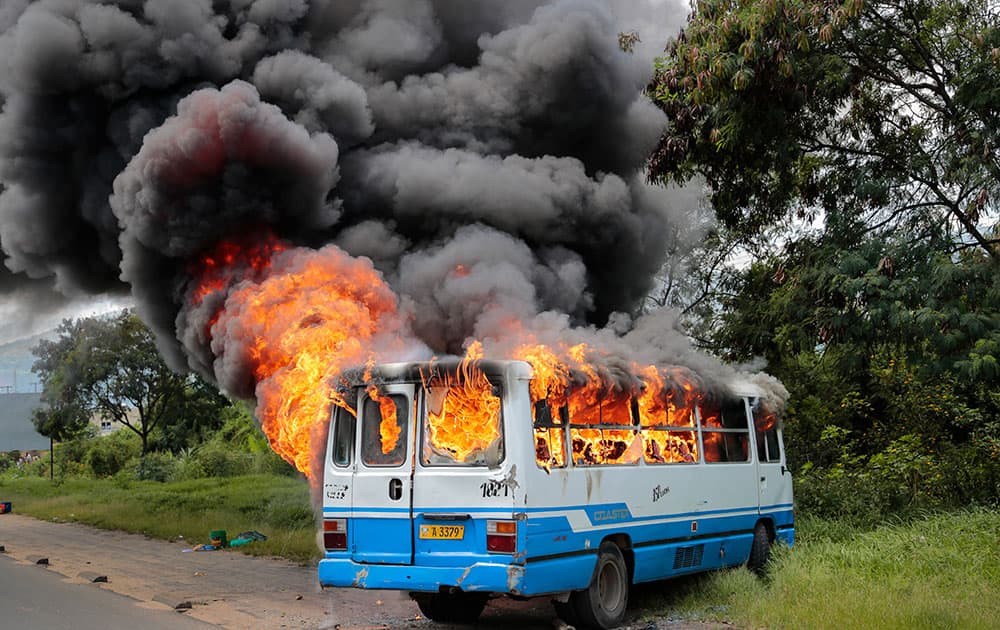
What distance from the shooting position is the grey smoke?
1088 centimetres

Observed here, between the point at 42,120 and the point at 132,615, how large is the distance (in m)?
6.47

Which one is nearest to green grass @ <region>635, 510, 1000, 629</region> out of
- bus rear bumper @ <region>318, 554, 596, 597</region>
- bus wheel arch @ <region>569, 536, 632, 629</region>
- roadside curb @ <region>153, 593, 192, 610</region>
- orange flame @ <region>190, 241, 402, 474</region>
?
bus wheel arch @ <region>569, 536, 632, 629</region>

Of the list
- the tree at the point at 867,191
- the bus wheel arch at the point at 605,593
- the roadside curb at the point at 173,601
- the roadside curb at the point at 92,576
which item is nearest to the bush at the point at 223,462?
the roadside curb at the point at 92,576

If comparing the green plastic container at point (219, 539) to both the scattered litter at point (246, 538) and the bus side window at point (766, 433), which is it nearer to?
the scattered litter at point (246, 538)

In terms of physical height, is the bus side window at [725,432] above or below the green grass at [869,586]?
above

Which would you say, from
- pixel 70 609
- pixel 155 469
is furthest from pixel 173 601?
pixel 155 469

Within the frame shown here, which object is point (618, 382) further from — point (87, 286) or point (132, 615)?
point (87, 286)

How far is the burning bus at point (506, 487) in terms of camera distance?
278 inches

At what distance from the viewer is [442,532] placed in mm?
7230

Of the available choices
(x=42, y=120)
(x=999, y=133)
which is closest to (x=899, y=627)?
(x=999, y=133)

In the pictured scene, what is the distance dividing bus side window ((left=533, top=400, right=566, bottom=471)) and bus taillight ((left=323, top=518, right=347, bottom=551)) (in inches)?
68.9

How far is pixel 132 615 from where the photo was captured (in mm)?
8586

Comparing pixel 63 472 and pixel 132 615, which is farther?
pixel 63 472

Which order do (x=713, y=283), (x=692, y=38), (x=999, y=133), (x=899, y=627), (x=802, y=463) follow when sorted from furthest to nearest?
1. (x=713, y=283)
2. (x=802, y=463)
3. (x=692, y=38)
4. (x=999, y=133)
5. (x=899, y=627)
